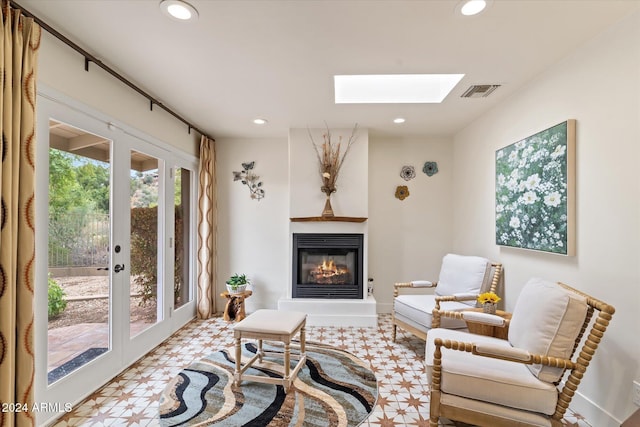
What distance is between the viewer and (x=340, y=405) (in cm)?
206

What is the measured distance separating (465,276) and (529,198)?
985 millimetres

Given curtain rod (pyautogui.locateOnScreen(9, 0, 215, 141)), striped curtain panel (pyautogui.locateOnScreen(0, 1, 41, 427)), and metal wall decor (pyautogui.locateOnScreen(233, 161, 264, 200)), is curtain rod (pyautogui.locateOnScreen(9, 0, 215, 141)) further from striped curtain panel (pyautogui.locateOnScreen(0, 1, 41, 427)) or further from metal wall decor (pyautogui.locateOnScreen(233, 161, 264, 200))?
metal wall decor (pyautogui.locateOnScreen(233, 161, 264, 200))

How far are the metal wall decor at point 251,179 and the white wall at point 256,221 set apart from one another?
0.05m

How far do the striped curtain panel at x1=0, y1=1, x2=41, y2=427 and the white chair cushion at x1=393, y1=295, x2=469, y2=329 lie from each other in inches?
107

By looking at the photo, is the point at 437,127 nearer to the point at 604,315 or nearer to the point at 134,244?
the point at 604,315

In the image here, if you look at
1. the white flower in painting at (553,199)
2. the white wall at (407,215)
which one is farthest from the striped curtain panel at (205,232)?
the white flower in painting at (553,199)

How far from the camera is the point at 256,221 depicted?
13.8ft

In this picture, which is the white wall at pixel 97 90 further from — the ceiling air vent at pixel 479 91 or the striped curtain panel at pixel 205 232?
the ceiling air vent at pixel 479 91

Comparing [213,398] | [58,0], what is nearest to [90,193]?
[58,0]

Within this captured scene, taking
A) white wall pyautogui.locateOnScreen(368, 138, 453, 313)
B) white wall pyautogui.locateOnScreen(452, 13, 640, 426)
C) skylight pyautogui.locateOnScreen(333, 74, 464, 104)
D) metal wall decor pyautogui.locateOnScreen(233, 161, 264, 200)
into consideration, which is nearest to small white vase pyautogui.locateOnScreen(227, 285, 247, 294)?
metal wall decor pyautogui.locateOnScreen(233, 161, 264, 200)

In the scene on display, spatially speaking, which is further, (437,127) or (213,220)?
(213,220)

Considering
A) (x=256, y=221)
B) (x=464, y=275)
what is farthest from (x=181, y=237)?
(x=464, y=275)

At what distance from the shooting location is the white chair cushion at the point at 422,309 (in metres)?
2.70

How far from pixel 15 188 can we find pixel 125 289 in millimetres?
1264
